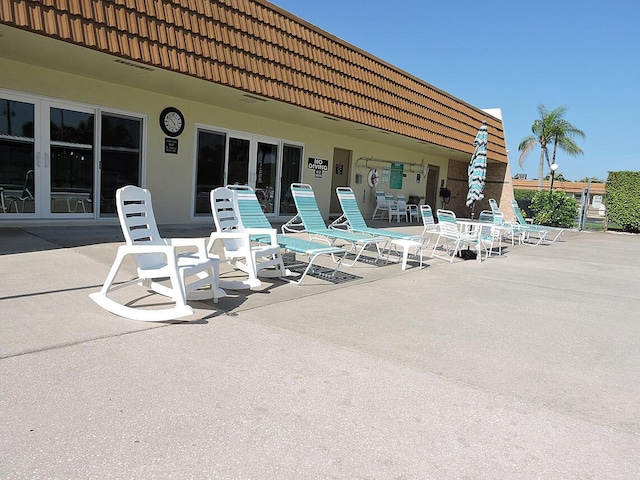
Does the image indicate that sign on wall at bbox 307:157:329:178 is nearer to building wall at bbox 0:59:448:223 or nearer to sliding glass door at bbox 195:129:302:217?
building wall at bbox 0:59:448:223

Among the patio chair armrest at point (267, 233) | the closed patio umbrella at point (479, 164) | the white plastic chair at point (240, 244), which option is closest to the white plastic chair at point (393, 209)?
the closed patio umbrella at point (479, 164)

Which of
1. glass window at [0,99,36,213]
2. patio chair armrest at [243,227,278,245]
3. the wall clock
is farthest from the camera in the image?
the wall clock

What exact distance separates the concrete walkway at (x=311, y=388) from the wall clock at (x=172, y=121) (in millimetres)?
4928

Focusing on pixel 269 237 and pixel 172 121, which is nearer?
pixel 269 237

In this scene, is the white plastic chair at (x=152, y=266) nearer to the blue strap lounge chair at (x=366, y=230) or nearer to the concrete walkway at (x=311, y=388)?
the concrete walkway at (x=311, y=388)

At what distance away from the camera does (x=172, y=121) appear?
939 cm

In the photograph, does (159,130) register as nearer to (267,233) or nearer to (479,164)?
(267,233)

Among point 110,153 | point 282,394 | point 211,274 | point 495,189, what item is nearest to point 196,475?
point 282,394

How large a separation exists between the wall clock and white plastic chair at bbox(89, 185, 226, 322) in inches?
213

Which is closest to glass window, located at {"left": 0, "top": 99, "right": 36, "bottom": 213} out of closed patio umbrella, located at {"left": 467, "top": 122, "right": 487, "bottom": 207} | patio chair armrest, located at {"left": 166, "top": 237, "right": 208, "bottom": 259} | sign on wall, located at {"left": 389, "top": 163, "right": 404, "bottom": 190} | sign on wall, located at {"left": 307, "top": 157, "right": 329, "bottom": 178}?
patio chair armrest, located at {"left": 166, "top": 237, "right": 208, "bottom": 259}

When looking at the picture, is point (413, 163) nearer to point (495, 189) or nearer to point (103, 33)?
point (495, 189)

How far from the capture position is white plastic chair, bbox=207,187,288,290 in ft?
16.0

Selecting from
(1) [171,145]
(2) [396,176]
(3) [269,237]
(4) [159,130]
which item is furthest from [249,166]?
(2) [396,176]

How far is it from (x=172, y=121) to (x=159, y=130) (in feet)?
1.19
